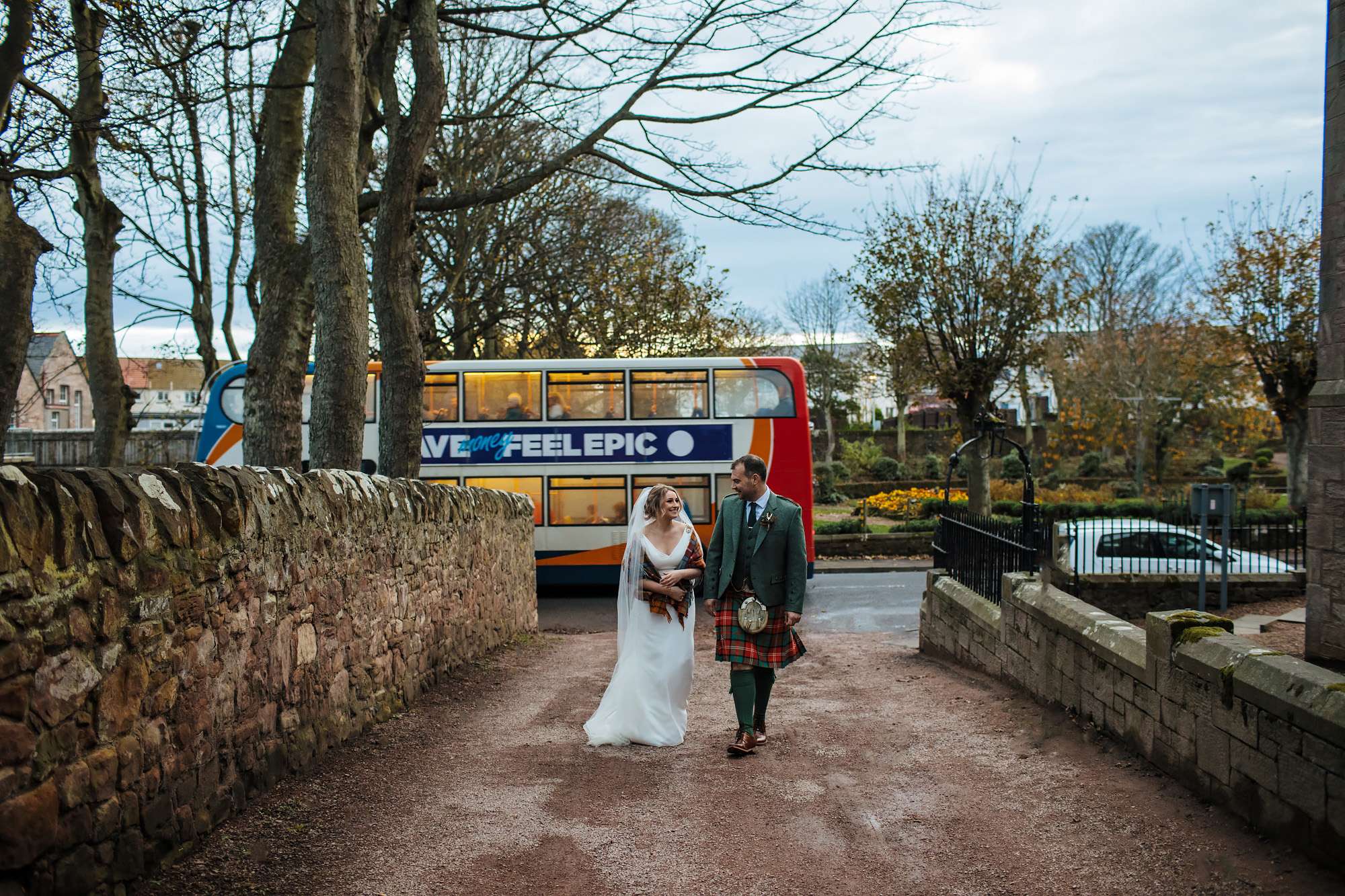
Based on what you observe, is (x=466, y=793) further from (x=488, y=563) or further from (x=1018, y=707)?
(x=488, y=563)

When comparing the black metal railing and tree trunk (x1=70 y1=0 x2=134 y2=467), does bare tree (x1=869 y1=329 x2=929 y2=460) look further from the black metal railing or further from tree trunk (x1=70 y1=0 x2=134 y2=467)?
tree trunk (x1=70 y1=0 x2=134 y2=467)

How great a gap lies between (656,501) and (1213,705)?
345 cm

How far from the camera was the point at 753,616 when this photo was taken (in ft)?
22.2

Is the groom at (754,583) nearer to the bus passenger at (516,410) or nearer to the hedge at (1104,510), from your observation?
the bus passenger at (516,410)

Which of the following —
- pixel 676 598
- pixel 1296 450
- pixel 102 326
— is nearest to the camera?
pixel 676 598

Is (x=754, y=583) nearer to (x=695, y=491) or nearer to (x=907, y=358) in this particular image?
(x=695, y=491)

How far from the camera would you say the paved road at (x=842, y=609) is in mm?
17156

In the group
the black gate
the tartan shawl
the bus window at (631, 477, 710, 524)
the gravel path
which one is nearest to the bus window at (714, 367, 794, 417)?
the bus window at (631, 477, 710, 524)

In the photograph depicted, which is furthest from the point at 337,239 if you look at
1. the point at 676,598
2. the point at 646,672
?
the point at 646,672

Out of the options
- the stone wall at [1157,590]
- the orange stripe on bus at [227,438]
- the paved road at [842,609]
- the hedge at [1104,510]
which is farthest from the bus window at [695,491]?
the orange stripe on bus at [227,438]

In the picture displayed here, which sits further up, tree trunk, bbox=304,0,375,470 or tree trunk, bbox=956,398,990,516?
tree trunk, bbox=304,0,375,470

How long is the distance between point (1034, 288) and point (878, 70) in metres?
16.7

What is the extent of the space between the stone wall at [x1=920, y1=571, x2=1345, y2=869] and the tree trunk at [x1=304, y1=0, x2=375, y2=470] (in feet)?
19.6

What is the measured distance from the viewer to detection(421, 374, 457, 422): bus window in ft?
64.3
